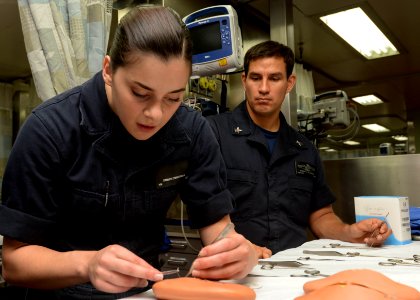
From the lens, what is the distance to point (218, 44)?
7.08ft

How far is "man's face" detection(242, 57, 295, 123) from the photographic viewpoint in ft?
6.79

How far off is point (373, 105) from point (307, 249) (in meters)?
6.16

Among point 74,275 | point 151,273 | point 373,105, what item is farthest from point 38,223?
point 373,105

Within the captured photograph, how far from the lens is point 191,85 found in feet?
7.63

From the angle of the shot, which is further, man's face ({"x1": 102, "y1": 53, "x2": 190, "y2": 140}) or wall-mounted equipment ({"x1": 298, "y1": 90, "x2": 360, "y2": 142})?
wall-mounted equipment ({"x1": 298, "y1": 90, "x2": 360, "y2": 142})

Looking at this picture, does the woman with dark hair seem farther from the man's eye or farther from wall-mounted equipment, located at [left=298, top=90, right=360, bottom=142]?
wall-mounted equipment, located at [left=298, top=90, right=360, bottom=142]

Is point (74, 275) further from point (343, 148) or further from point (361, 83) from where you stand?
point (343, 148)

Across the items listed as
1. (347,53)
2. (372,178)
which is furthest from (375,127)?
(372,178)

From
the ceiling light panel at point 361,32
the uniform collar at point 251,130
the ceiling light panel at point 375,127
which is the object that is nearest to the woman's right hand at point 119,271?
the uniform collar at point 251,130

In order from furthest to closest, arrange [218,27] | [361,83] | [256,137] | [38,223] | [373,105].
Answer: [373,105] < [361,83] < [218,27] < [256,137] < [38,223]

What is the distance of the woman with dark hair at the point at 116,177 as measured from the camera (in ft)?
2.89

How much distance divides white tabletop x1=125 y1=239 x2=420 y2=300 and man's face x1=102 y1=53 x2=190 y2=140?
390 mm

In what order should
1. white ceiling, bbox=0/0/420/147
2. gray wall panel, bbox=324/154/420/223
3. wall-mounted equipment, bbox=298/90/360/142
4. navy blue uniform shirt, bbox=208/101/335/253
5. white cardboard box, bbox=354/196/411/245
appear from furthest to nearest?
white ceiling, bbox=0/0/420/147, wall-mounted equipment, bbox=298/90/360/142, gray wall panel, bbox=324/154/420/223, navy blue uniform shirt, bbox=208/101/335/253, white cardboard box, bbox=354/196/411/245

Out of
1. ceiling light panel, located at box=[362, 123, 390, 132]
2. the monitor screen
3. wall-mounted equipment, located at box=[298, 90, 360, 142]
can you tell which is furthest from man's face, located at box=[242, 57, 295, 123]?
ceiling light panel, located at box=[362, 123, 390, 132]
